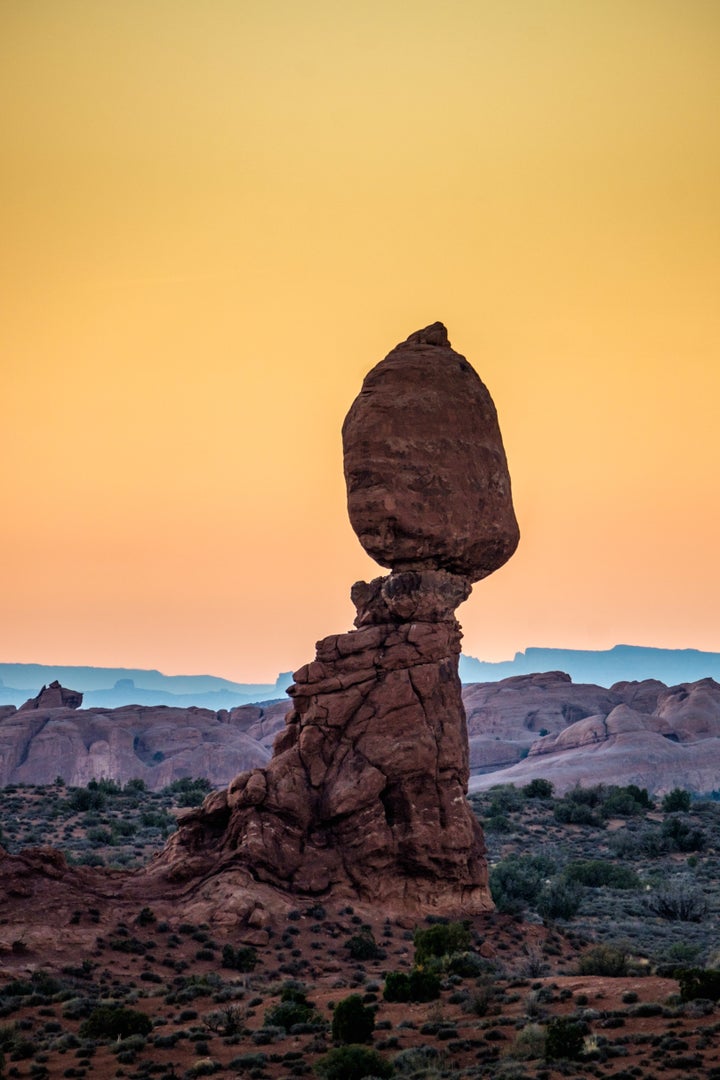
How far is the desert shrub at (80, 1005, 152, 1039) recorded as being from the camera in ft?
83.3

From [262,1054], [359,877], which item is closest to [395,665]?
[359,877]

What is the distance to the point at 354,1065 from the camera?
70.7 feet

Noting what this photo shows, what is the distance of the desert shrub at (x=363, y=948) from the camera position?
34.2m

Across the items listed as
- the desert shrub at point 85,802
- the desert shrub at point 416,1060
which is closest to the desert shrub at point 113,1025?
the desert shrub at point 416,1060

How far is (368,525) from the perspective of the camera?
132ft

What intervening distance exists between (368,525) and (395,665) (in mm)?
4830

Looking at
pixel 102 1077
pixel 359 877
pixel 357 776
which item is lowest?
pixel 102 1077

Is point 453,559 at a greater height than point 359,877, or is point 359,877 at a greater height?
point 453,559

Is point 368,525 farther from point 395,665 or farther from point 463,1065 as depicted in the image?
point 463,1065

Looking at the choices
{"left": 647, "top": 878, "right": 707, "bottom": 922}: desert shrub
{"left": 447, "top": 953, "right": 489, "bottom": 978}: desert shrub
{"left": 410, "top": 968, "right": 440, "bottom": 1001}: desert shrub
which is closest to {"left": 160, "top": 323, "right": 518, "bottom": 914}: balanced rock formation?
{"left": 447, "top": 953, "right": 489, "bottom": 978}: desert shrub

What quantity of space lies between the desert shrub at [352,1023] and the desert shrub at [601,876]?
27.5m

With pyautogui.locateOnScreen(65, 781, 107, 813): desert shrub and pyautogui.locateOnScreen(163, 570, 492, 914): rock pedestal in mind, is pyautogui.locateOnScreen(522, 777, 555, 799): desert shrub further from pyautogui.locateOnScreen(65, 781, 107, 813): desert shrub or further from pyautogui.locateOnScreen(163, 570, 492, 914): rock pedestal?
pyautogui.locateOnScreen(163, 570, 492, 914): rock pedestal

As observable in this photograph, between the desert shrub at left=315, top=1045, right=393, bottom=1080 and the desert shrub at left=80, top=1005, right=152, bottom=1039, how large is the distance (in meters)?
5.52

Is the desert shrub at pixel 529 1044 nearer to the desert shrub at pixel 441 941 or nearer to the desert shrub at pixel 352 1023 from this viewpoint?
the desert shrub at pixel 352 1023
